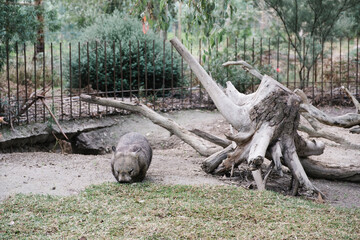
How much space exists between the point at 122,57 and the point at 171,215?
7581 mm

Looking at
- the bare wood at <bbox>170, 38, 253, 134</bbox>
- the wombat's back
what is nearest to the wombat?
the wombat's back

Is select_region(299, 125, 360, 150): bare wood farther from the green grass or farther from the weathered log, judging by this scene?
the green grass

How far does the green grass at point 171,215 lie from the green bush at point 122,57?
6.22m

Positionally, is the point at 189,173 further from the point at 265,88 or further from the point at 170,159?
the point at 265,88

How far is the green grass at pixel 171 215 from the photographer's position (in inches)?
164

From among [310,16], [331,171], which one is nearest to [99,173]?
[331,171]

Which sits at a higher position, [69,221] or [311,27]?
[311,27]

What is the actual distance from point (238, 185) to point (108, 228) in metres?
2.41

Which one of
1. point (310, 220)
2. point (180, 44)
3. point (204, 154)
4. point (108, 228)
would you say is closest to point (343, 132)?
point (204, 154)

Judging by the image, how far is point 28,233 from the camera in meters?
4.18

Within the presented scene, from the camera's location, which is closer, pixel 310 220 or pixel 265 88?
pixel 310 220

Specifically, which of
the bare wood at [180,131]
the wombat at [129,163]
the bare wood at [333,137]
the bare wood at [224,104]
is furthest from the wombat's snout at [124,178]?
the bare wood at [333,137]

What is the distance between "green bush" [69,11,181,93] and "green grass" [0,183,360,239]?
20.4 ft

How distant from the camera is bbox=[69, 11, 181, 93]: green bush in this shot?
452 inches
